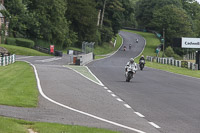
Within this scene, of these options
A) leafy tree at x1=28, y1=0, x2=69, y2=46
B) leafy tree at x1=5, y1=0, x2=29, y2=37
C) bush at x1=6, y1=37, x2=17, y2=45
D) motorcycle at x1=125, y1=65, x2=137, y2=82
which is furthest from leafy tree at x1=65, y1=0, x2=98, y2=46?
motorcycle at x1=125, y1=65, x2=137, y2=82

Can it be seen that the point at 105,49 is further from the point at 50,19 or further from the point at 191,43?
the point at 191,43

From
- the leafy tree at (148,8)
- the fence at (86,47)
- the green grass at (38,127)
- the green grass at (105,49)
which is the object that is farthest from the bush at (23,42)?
the leafy tree at (148,8)

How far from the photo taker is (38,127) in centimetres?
979

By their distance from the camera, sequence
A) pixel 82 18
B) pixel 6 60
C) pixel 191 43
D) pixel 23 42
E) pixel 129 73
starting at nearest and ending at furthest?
pixel 129 73
pixel 6 60
pixel 191 43
pixel 23 42
pixel 82 18

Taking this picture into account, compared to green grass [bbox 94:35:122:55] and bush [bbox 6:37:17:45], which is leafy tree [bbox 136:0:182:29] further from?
bush [bbox 6:37:17:45]

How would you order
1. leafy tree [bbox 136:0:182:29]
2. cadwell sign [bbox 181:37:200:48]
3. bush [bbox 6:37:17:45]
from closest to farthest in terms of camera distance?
cadwell sign [bbox 181:37:200:48] → bush [bbox 6:37:17:45] → leafy tree [bbox 136:0:182:29]

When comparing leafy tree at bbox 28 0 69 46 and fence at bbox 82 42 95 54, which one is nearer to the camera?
fence at bbox 82 42 95 54

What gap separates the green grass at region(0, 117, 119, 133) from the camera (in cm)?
924

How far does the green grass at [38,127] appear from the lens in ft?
30.3

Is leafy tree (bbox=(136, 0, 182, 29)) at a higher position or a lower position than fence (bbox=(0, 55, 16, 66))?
higher

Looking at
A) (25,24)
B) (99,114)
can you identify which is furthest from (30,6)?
(99,114)

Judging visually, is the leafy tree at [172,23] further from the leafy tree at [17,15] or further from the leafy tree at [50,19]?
the leafy tree at [17,15]

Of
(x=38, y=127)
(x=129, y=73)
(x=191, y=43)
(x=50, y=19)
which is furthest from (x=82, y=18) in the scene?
(x=38, y=127)

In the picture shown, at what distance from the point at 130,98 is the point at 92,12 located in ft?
269
